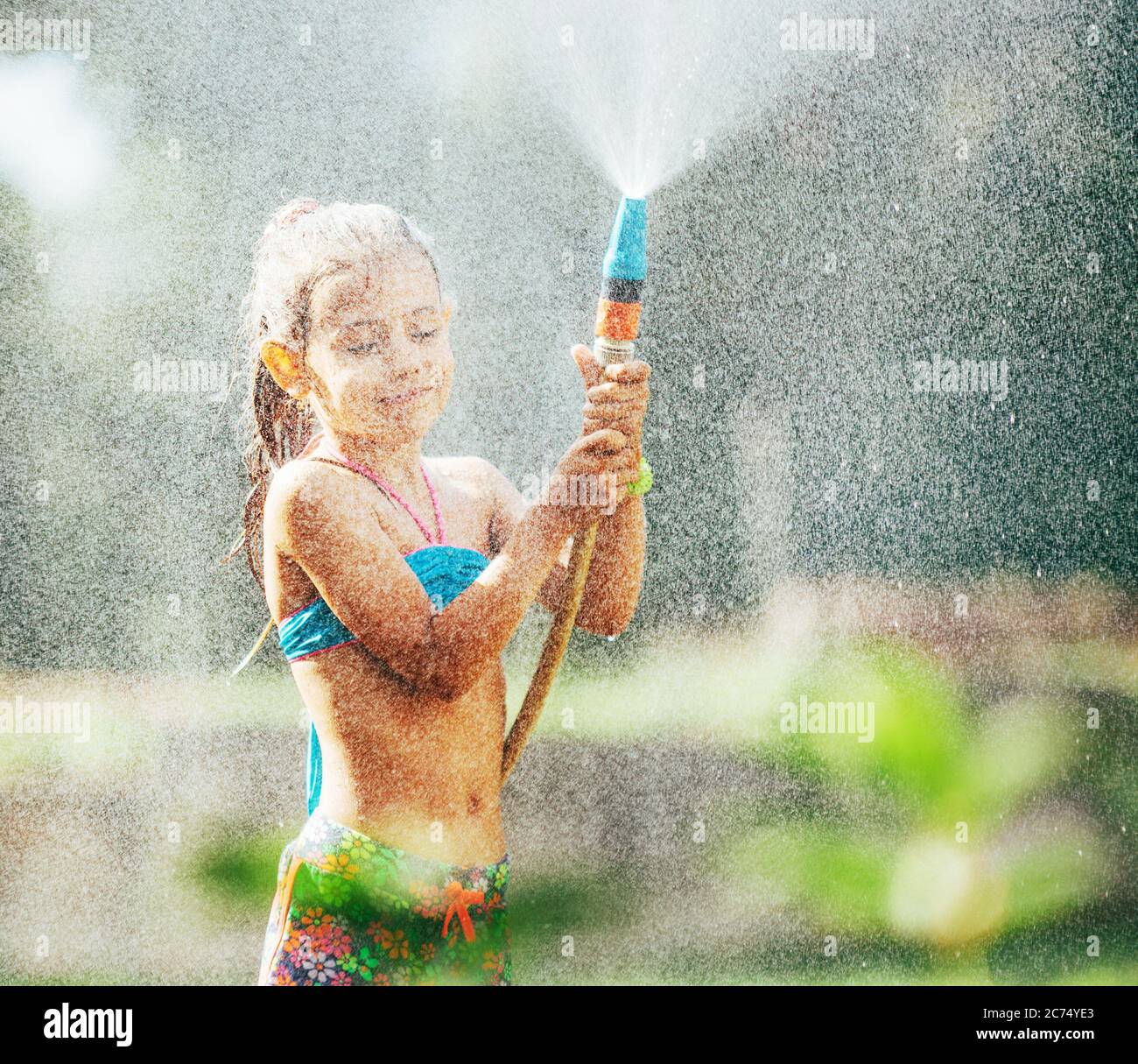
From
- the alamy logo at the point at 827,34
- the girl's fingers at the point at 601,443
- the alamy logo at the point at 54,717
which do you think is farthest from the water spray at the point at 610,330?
the alamy logo at the point at 54,717

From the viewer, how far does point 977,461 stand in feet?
8.60

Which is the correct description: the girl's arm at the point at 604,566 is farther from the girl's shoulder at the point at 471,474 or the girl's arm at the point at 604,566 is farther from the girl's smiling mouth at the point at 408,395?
the girl's smiling mouth at the point at 408,395

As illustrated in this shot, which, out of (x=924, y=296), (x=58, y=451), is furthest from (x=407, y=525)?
(x=924, y=296)

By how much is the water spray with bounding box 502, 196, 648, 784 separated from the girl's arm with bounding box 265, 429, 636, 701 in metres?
0.08

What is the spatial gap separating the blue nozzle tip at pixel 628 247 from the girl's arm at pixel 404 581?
222mm

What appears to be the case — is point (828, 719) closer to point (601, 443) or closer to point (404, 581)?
point (601, 443)

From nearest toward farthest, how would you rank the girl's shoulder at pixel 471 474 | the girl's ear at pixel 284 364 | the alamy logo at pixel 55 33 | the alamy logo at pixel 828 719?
the girl's ear at pixel 284 364
the girl's shoulder at pixel 471 474
the alamy logo at pixel 55 33
the alamy logo at pixel 828 719

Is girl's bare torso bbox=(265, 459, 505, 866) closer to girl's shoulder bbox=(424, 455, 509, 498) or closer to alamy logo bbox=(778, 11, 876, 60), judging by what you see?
girl's shoulder bbox=(424, 455, 509, 498)

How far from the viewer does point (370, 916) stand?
1719 millimetres

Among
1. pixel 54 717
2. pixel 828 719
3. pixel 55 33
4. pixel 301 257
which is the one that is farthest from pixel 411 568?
pixel 55 33

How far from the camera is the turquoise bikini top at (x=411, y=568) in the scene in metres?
1.74
